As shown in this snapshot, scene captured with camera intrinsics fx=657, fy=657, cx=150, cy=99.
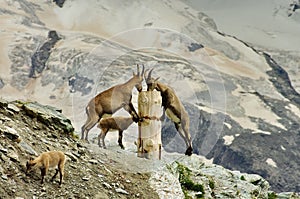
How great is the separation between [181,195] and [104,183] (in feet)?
9.31

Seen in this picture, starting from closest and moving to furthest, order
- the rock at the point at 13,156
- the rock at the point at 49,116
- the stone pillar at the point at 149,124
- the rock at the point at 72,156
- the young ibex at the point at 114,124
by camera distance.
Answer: the rock at the point at 13,156 → the rock at the point at 72,156 → the rock at the point at 49,116 → the stone pillar at the point at 149,124 → the young ibex at the point at 114,124

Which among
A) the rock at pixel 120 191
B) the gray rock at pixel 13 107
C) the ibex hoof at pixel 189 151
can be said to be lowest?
the ibex hoof at pixel 189 151

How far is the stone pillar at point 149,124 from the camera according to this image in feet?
69.5

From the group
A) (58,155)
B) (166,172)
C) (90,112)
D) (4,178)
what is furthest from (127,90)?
(4,178)

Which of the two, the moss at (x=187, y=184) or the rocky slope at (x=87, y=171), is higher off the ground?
the rocky slope at (x=87, y=171)

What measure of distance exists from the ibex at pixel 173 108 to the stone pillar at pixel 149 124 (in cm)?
28

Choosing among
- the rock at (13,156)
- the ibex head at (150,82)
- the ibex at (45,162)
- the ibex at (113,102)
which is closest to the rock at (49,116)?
the ibex at (113,102)

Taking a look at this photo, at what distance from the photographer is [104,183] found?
18766 millimetres

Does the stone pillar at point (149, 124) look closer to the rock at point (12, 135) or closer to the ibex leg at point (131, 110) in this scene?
the ibex leg at point (131, 110)

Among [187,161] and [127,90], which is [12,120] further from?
[187,161]

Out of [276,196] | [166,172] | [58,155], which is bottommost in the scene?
[276,196]

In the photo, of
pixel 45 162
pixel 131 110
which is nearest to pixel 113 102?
pixel 131 110

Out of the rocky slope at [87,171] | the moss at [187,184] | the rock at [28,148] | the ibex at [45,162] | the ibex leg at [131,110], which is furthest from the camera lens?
the moss at [187,184]

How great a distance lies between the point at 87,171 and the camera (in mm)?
19016
